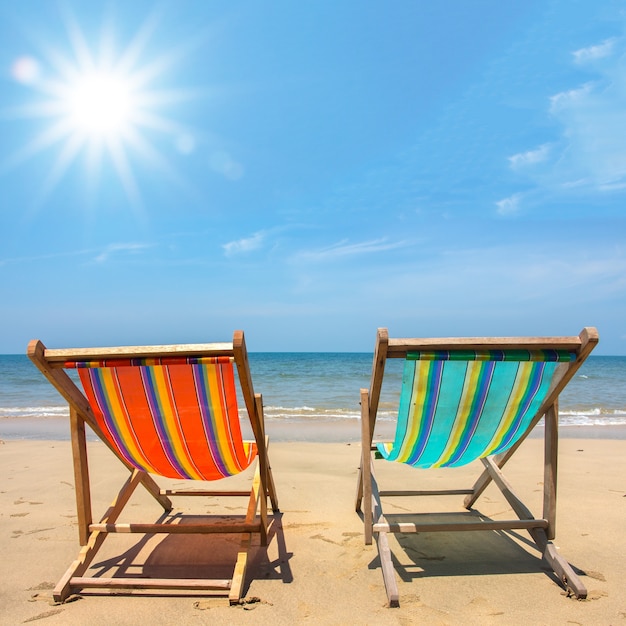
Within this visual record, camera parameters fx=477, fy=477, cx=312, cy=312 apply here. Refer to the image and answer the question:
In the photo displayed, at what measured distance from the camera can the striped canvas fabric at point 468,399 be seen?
2.28m

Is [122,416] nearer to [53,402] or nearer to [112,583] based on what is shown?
[112,583]

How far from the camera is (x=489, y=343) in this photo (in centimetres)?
220

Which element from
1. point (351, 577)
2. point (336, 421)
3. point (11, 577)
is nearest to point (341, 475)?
point (351, 577)

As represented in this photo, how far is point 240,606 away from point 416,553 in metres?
1.14

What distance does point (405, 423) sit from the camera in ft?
8.32

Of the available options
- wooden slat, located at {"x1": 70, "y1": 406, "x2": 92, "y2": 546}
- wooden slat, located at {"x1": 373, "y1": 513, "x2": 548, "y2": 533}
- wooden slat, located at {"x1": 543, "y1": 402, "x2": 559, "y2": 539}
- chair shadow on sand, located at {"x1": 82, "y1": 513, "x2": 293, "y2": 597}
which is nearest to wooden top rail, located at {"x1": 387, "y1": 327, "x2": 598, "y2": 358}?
wooden slat, located at {"x1": 543, "y1": 402, "x2": 559, "y2": 539}

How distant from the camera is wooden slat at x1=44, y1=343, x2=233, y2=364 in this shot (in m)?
2.15

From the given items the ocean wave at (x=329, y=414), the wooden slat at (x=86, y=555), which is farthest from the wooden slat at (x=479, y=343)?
the ocean wave at (x=329, y=414)

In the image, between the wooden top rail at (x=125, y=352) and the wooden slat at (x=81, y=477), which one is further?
the wooden slat at (x=81, y=477)

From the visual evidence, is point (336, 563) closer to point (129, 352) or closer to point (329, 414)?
point (129, 352)

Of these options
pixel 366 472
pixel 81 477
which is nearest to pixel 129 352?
pixel 81 477

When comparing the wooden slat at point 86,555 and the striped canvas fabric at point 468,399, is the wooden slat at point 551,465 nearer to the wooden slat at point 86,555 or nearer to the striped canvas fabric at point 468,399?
the striped canvas fabric at point 468,399

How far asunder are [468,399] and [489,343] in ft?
1.30

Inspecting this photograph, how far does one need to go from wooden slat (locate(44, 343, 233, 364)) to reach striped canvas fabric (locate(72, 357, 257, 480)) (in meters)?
0.03
